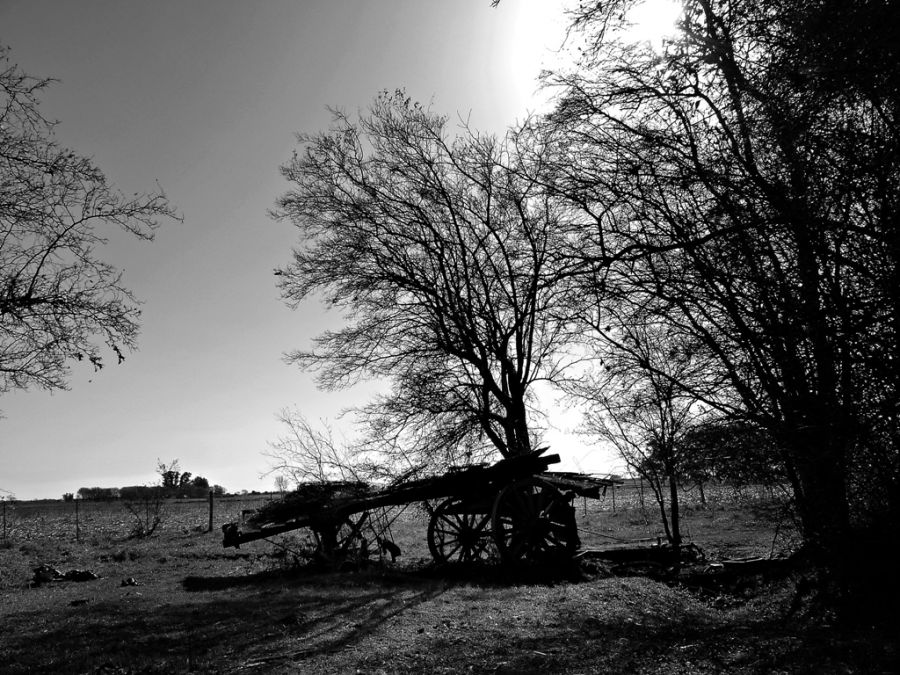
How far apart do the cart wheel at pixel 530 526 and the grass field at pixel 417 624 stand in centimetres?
59

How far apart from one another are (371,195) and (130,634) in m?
11.8

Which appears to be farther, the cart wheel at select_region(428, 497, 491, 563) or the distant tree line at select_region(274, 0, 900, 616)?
the cart wheel at select_region(428, 497, 491, 563)

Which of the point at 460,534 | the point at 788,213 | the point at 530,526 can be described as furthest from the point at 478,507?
the point at 788,213

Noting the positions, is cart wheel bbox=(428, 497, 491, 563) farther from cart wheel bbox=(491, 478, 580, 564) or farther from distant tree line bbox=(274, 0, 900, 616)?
distant tree line bbox=(274, 0, 900, 616)

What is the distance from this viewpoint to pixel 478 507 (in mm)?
13344

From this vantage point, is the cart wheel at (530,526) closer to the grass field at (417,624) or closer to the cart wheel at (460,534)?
the grass field at (417,624)

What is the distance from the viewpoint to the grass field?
610cm

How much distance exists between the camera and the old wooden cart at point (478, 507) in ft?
41.3

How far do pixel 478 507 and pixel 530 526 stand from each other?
Answer: 1.31 m

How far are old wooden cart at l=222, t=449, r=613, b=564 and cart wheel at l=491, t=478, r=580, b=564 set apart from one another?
0.02 metres

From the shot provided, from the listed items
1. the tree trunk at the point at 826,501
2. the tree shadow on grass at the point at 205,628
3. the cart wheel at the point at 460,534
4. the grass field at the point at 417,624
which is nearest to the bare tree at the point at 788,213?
the tree trunk at the point at 826,501

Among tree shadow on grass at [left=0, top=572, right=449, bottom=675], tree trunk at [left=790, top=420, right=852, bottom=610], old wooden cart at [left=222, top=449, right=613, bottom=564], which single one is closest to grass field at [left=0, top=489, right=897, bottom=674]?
tree shadow on grass at [left=0, top=572, right=449, bottom=675]

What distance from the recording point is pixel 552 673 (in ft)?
19.0

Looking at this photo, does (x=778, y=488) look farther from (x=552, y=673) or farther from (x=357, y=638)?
(x=357, y=638)
